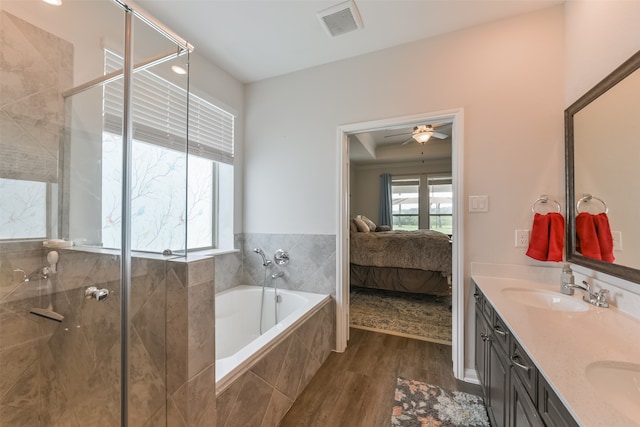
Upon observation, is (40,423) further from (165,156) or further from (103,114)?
(103,114)

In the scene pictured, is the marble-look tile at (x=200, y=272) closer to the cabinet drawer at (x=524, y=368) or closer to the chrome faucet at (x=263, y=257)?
the cabinet drawer at (x=524, y=368)

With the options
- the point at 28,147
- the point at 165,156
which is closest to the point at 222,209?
the point at 165,156

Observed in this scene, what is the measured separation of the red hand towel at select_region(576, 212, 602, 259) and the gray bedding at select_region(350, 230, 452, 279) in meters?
1.85

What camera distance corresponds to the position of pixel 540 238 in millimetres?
1657

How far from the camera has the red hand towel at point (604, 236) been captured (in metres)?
1.26

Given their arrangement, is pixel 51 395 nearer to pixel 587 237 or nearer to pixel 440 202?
pixel 587 237

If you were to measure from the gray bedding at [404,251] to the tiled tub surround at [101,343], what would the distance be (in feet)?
9.53

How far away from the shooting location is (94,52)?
153 cm

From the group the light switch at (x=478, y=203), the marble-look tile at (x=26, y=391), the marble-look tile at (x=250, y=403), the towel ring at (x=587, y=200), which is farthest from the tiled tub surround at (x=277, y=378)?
the towel ring at (x=587, y=200)

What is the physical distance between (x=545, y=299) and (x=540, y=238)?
40cm

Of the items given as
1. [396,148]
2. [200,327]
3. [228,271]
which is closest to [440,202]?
[396,148]

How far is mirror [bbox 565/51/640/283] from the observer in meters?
1.11

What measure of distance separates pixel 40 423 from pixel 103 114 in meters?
1.68

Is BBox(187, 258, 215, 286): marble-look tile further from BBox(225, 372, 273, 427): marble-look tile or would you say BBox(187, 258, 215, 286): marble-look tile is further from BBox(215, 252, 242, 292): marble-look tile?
BBox(215, 252, 242, 292): marble-look tile
